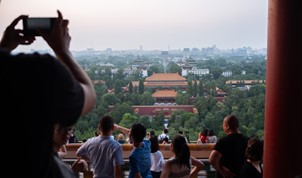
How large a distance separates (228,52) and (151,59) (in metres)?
1.25

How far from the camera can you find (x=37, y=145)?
3.21 feet

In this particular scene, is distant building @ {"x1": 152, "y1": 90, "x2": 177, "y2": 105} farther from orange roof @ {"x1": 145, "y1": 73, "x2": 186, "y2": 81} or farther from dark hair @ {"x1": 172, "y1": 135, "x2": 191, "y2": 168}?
dark hair @ {"x1": 172, "y1": 135, "x2": 191, "y2": 168}

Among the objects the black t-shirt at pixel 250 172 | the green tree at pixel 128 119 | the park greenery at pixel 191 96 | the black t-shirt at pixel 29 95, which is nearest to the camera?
the black t-shirt at pixel 29 95

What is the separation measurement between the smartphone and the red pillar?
2181mm

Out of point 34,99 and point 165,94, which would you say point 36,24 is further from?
point 165,94

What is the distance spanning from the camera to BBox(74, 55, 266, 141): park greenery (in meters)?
6.03

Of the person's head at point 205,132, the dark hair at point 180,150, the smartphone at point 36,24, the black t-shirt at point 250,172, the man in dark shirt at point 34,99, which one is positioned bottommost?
the person's head at point 205,132

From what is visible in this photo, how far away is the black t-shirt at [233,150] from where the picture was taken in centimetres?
338

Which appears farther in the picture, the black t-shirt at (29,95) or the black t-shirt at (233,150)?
the black t-shirt at (233,150)

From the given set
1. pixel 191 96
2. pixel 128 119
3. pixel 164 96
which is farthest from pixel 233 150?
pixel 164 96

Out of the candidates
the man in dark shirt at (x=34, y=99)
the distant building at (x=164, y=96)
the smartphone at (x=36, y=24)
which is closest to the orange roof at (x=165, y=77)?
the distant building at (x=164, y=96)

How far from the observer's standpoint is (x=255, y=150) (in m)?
Answer: 3.07

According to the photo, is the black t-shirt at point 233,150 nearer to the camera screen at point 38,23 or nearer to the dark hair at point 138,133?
the dark hair at point 138,133

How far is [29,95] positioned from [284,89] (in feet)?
7.97
